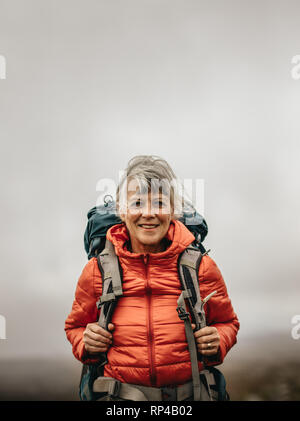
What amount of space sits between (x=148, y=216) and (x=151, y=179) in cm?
25

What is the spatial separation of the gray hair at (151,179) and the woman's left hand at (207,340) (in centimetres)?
76

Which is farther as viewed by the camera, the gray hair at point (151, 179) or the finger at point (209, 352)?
the gray hair at point (151, 179)

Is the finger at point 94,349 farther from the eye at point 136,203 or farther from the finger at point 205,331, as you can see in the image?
the eye at point 136,203

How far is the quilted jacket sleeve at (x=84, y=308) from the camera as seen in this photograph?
180 centimetres

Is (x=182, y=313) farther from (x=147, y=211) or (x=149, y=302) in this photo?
(x=147, y=211)

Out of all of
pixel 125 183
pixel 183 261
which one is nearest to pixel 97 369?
pixel 183 261

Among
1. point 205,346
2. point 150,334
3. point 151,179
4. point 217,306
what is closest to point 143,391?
point 150,334

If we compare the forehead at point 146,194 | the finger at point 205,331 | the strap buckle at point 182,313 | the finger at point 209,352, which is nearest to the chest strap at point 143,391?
the finger at point 209,352

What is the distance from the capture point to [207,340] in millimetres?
1685

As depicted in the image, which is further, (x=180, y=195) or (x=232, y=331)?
(x=180, y=195)

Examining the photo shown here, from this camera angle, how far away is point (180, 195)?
208 centimetres
